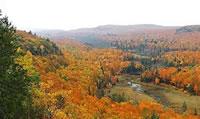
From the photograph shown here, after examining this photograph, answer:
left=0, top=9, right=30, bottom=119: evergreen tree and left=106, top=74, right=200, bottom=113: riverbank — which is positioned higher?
left=0, top=9, right=30, bottom=119: evergreen tree

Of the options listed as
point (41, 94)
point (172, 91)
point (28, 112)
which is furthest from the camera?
point (172, 91)

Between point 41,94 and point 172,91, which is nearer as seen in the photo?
point 41,94

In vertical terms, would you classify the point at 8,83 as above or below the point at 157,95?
above

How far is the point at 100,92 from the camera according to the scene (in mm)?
127812

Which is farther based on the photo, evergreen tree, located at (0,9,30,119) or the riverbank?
the riverbank

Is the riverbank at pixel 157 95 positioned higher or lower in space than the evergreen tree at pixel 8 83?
lower

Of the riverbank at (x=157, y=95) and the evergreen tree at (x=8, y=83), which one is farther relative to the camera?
the riverbank at (x=157, y=95)

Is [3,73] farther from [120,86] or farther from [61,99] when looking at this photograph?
[120,86]

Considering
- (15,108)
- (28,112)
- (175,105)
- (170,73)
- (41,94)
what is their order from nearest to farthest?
(15,108)
(28,112)
(41,94)
(175,105)
(170,73)

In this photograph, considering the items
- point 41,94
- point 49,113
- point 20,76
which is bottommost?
point 49,113

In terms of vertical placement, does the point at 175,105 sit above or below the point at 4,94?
below

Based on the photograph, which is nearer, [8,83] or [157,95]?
[8,83]

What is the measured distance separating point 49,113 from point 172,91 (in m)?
149

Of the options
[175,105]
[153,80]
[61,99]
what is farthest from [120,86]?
[61,99]
